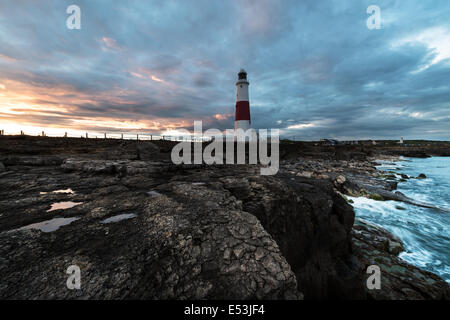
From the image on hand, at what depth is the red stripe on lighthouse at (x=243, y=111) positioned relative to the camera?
26.4 metres

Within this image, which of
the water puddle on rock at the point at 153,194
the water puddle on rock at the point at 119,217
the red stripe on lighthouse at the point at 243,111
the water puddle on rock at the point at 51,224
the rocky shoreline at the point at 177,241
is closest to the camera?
the rocky shoreline at the point at 177,241

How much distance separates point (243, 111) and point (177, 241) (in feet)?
84.5

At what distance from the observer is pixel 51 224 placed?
8.68 feet

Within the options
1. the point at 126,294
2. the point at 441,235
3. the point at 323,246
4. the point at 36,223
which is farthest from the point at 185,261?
the point at 441,235

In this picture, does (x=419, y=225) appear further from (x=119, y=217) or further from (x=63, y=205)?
(x=63, y=205)

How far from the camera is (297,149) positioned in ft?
117

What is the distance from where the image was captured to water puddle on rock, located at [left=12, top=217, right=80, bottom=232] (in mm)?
2494

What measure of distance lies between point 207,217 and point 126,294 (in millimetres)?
1450

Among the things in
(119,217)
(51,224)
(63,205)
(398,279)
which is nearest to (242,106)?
(398,279)

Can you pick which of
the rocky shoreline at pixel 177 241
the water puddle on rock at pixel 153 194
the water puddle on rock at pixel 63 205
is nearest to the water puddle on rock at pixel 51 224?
the rocky shoreline at pixel 177 241

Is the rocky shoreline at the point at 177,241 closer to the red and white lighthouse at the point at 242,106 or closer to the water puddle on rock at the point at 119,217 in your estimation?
the water puddle on rock at the point at 119,217

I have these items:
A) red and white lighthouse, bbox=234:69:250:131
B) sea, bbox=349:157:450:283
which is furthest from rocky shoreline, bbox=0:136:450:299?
red and white lighthouse, bbox=234:69:250:131

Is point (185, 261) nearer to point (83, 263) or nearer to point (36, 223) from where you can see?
point (83, 263)

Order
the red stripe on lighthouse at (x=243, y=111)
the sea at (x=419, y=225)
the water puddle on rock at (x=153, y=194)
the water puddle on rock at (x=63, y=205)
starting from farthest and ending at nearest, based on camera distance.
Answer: the red stripe on lighthouse at (x=243, y=111) → the sea at (x=419, y=225) → the water puddle on rock at (x=153, y=194) → the water puddle on rock at (x=63, y=205)
